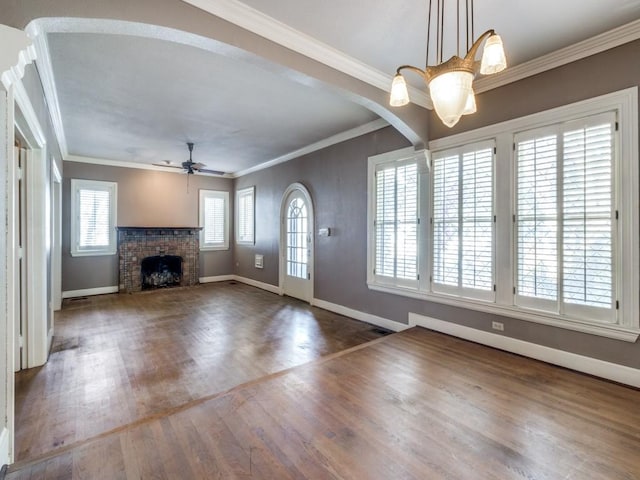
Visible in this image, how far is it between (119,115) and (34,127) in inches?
63.8

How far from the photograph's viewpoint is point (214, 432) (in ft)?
6.45

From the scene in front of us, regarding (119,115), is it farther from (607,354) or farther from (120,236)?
(607,354)

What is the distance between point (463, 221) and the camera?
3521 millimetres

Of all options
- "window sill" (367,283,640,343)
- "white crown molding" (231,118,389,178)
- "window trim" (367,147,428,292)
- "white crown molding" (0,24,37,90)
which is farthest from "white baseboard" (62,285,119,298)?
"window sill" (367,283,640,343)

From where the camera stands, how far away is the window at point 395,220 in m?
4.04

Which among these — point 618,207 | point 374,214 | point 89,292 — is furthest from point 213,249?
point 618,207

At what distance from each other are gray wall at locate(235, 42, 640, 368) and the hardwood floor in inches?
13.9

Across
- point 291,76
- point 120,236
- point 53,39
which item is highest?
point 53,39

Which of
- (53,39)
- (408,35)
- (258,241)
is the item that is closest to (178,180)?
(258,241)

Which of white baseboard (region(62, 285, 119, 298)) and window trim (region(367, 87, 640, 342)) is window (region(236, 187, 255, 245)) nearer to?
white baseboard (region(62, 285, 119, 298))

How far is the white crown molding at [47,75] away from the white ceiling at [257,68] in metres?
0.05

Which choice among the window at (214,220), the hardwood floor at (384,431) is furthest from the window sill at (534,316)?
the window at (214,220)

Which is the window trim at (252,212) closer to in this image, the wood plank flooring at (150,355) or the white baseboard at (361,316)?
the wood plank flooring at (150,355)

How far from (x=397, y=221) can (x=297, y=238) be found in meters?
2.52
